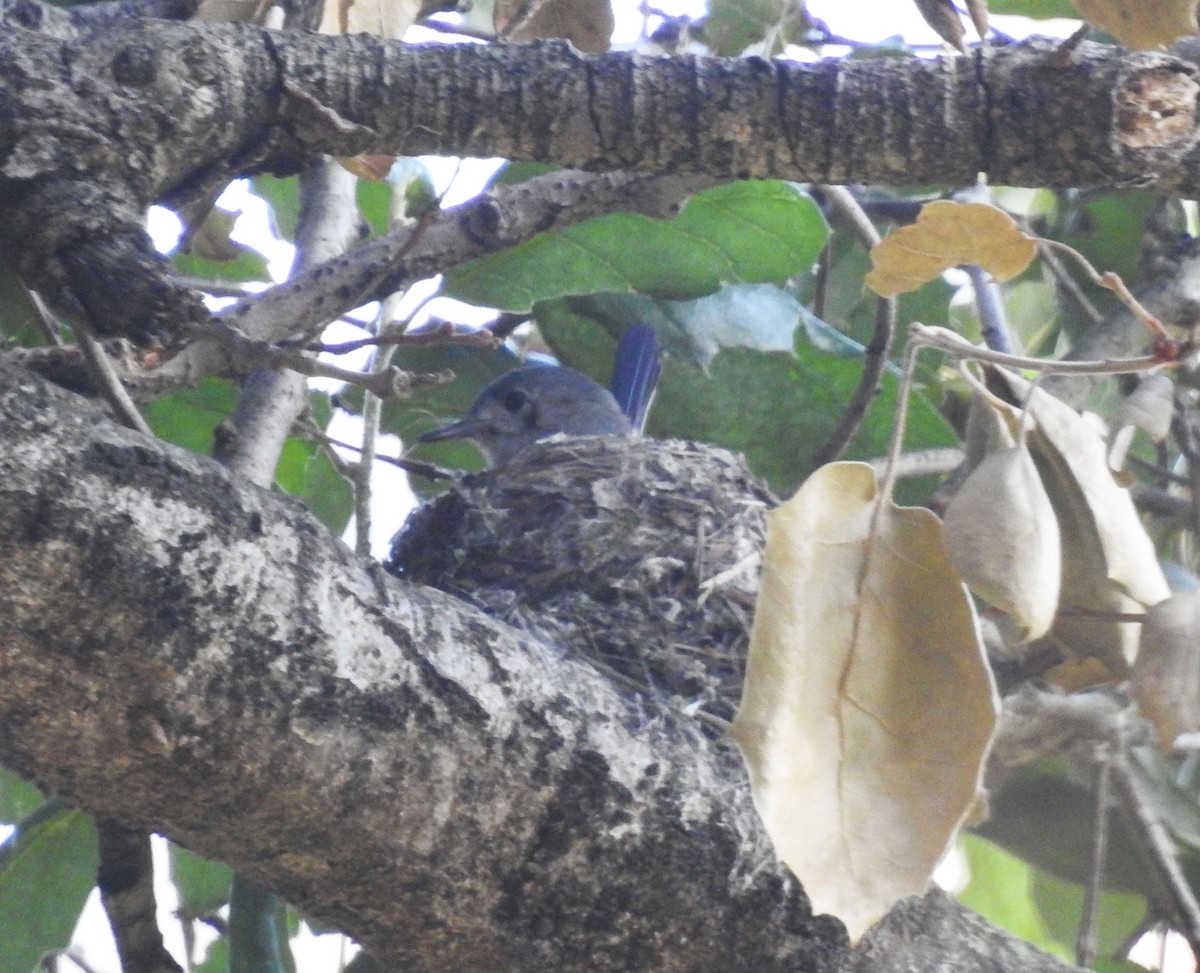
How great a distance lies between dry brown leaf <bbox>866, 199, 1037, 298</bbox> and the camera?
1333mm

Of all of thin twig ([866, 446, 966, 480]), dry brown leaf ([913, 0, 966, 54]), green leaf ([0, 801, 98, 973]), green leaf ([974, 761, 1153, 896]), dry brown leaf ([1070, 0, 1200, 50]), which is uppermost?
dry brown leaf ([1070, 0, 1200, 50])

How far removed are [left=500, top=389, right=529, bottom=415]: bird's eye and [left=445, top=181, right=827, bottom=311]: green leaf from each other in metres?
0.92

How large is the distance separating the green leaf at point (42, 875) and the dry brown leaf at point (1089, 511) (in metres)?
1.42

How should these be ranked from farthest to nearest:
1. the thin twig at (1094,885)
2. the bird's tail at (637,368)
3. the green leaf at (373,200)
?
the green leaf at (373,200), the bird's tail at (637,368), the thin twig at (1094,885)

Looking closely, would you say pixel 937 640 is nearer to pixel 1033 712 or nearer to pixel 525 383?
pixel 1033 712

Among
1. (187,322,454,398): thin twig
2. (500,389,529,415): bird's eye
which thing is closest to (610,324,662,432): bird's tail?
(500,389,529,415): bird's eye

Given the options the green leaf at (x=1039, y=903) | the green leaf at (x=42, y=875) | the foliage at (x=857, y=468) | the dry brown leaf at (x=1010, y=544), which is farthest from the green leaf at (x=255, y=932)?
the green leaf at (x=1039, y=903)

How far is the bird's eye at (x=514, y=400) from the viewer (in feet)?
11.2

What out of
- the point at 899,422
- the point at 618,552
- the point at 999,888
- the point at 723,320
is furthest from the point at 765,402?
the point at 999,888

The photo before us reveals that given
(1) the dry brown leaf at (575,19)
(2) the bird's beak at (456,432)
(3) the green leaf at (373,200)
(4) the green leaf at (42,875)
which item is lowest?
(4) the green leaf at (42,875)

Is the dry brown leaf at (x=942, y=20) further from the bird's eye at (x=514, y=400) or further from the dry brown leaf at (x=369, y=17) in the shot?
the bird's eye at (x=514, y=400)

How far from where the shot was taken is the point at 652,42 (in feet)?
9.04

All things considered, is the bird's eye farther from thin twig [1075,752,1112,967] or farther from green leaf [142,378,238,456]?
thin twig [1075,752,1112,967]

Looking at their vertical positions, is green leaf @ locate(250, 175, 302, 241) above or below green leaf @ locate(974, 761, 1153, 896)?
above
